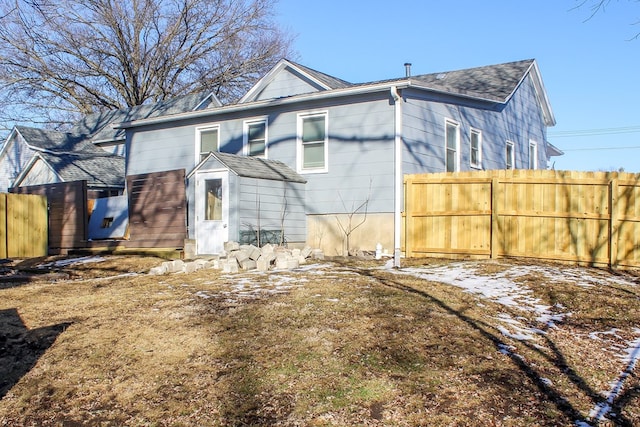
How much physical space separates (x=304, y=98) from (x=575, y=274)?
752 centimetres

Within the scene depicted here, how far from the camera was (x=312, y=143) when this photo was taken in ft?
47.5

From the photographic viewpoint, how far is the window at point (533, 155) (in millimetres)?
19803

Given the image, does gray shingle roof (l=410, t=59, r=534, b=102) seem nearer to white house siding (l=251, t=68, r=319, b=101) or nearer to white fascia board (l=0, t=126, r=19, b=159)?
white house siding (l=251, t=68, r=319, b=101)

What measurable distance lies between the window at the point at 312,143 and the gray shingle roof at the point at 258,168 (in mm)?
404

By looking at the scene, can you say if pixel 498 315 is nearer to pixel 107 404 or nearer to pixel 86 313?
pixel 107 404

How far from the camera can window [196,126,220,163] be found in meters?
16.2

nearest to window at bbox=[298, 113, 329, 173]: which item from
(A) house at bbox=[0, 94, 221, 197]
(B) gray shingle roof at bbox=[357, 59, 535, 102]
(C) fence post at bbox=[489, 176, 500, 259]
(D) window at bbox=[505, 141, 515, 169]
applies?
(B) gray shingle roof at bbox=[357, 59, 535, 102]

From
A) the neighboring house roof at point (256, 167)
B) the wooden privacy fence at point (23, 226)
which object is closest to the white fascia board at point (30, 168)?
the wooden privacy fence at point (23, 226)

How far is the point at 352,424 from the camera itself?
13.2ft

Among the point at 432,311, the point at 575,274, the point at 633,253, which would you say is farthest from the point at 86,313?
the point at 633,253

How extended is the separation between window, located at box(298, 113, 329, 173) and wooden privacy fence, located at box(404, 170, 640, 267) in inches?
108

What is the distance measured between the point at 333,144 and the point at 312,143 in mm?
686

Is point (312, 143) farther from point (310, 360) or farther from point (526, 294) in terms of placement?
point (310, 360)

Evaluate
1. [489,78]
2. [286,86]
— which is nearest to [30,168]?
[286,86]
